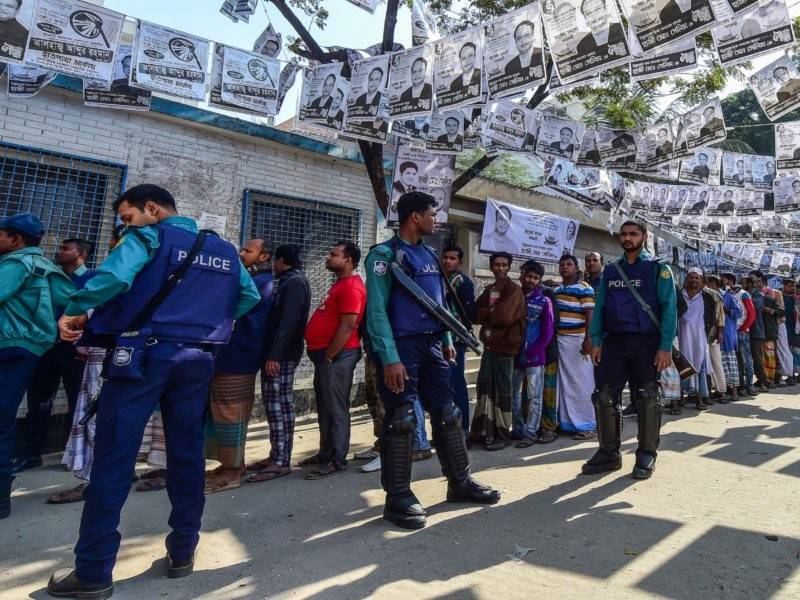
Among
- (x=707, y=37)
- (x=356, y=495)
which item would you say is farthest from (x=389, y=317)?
(x=707, y=37)

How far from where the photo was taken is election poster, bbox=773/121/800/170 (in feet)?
22.3

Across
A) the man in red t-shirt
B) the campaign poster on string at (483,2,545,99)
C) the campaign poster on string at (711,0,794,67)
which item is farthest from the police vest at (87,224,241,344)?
the campaign poster on string at (711,0,794,67)

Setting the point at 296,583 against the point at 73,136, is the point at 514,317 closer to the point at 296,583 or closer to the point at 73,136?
the point at 296,583

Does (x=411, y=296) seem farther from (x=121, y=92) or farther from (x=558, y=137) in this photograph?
(x=558, y=137)

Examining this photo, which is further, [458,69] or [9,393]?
[458,69]

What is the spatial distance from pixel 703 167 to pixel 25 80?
8664mm

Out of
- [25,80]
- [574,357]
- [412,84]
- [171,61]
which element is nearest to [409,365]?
[574,357]

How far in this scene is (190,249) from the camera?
8.00ft

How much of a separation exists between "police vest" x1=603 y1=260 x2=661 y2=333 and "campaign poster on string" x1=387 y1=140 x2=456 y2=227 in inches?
115

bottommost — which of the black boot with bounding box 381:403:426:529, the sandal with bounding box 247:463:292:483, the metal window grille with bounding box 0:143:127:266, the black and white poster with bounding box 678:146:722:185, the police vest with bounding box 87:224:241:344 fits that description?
the sandal with bounding box 247:463:292:483

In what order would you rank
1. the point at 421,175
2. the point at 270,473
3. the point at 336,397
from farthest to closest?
the point at 421,175 < the point at 336,397 < the point at 270,473

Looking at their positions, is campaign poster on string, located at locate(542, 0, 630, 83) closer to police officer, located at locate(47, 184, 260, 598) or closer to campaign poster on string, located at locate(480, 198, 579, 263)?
police officer, located at locate(47, 184, 260, 598)

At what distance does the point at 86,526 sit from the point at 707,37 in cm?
848

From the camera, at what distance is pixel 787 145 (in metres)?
6.86
